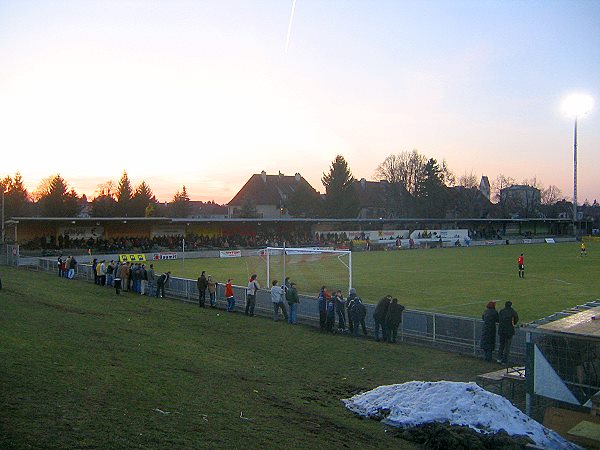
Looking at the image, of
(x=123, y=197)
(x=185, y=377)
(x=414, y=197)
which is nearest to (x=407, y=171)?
(x=414, y=197)

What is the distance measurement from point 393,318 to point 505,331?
3.37 metres

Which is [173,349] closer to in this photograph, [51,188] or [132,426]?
[132,426]

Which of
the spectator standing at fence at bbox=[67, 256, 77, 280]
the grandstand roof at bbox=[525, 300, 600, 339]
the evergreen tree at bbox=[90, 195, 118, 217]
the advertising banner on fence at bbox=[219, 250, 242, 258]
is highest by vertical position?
the evergreen tree at bbox=[90, 195, 118, 217]

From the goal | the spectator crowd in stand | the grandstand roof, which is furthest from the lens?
the spectator crowd in stand

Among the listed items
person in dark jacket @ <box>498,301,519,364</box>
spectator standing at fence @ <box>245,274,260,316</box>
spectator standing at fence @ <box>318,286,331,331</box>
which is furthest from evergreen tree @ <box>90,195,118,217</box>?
person in dark jacket @ <box>498,301,519,364</box>

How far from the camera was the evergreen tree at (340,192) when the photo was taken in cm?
9425

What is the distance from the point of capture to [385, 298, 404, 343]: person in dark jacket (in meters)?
16.1

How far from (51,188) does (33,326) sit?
68468 millimetres

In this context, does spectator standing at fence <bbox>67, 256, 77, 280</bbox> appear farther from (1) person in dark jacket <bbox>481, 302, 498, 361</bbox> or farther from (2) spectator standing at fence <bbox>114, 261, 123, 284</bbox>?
(1) person in dark jacket <bbox>481, 302, 498, 361</bbox>

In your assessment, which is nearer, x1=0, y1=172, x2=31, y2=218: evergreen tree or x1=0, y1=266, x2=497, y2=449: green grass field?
x1=0, y1=266, x2=497, y2=449: green grass field

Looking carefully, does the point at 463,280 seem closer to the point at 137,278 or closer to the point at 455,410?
the point at 137,278

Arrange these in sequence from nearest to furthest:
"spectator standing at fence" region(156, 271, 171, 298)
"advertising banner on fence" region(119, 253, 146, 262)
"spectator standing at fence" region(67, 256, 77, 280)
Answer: "spectator standing at fence" region(156, 271, 171, 298), "spectator standing at fence" region(67, 256, 77, 280), "advertising banner on fence" region(119, 253, 146, 262)

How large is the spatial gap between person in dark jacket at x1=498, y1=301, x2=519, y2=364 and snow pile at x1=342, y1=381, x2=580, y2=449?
5.01 m

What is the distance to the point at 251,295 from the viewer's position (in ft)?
68.1
